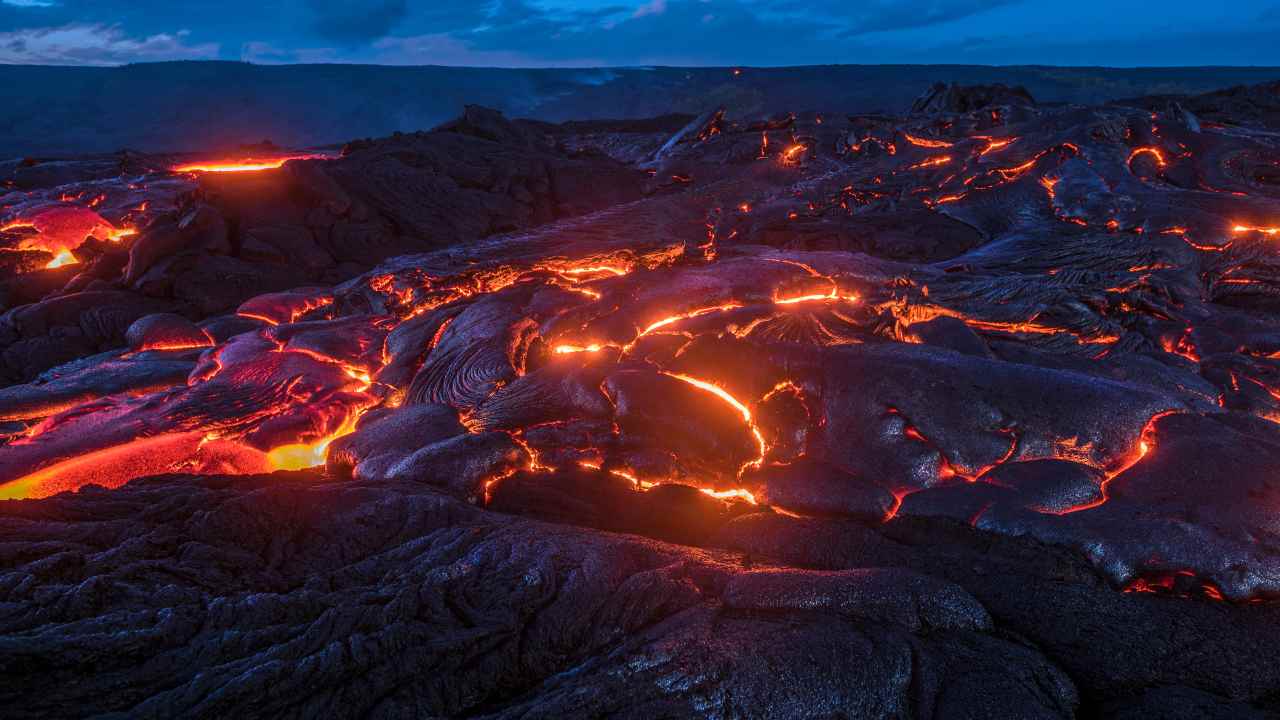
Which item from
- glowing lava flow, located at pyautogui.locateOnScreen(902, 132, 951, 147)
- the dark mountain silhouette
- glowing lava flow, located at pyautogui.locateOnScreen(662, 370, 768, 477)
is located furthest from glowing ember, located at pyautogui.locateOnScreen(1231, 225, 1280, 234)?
the dark mountain silhouette

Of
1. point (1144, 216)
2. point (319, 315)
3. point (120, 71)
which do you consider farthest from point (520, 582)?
point (120, 71)

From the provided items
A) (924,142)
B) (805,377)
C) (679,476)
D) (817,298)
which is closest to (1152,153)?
(924,142)

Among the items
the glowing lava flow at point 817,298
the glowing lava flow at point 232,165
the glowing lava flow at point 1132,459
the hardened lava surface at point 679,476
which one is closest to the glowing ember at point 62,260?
the hardened lava surface at point 679,476

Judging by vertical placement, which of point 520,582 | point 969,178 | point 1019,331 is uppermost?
point 969,178

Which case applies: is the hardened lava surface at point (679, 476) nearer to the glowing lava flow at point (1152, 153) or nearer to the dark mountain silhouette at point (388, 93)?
the glowing lava flow at point (1152, 153)

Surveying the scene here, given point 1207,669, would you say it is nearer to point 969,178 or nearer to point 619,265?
point 619,265

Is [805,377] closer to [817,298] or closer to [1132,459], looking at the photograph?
[817,298]

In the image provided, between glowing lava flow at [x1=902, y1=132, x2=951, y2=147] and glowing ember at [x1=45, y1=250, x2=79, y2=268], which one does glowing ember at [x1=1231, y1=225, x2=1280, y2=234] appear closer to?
glowing lava flow at [x1=902, y1=132, x2=951, y2=147]
